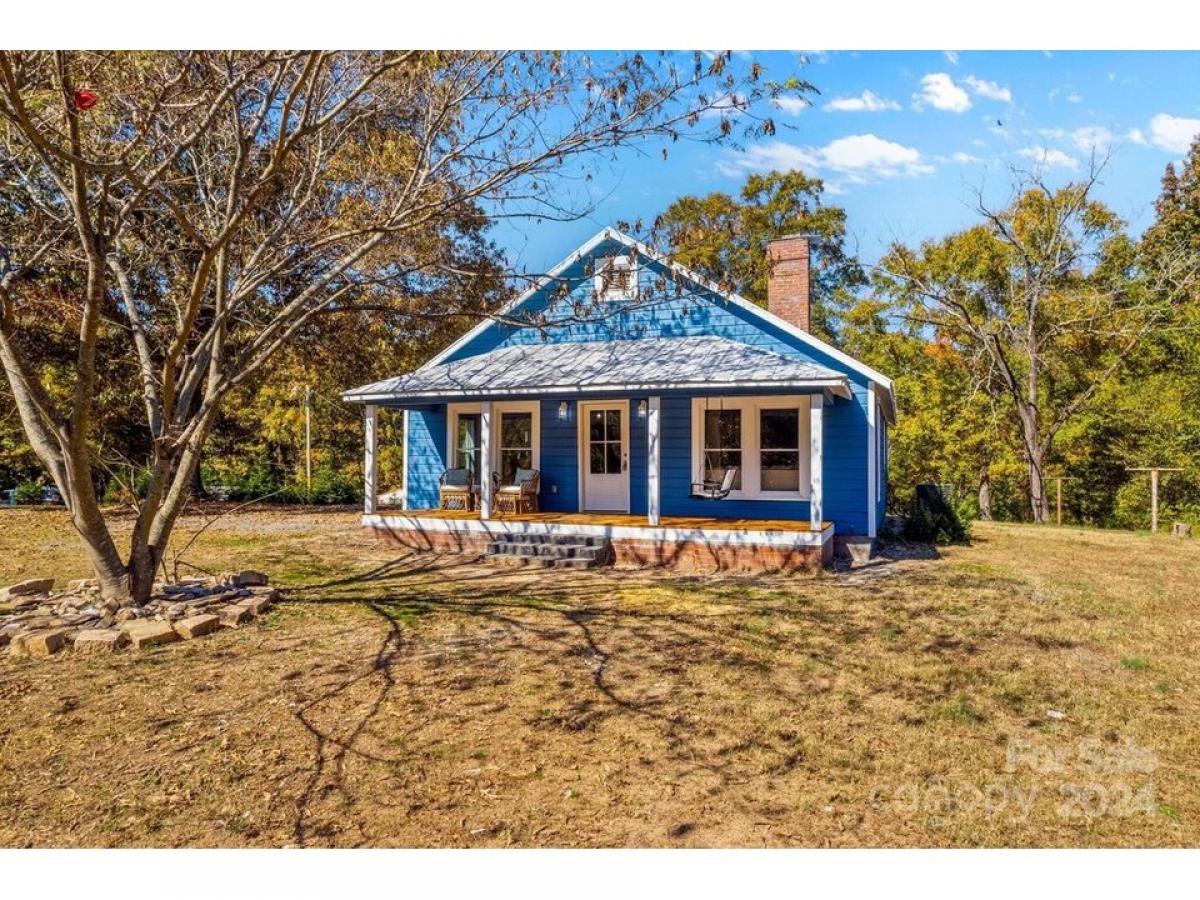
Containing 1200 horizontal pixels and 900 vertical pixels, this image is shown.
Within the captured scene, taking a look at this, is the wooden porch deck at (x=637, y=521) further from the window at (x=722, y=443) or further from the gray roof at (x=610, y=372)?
the gray roof at (x=610, y=372)

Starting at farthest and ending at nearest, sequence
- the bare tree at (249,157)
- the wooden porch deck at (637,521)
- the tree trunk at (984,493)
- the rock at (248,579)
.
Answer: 1. the tree trunk at (984,493)
2. the wooden porch deck at (637,521)
3. the rock at (248,579)
4. the bare tree at (249,157)

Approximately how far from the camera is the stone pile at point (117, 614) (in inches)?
211

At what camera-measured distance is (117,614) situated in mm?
6008

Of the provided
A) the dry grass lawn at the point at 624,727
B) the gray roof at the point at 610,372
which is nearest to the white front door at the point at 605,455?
the gray roof at the point at 610,372

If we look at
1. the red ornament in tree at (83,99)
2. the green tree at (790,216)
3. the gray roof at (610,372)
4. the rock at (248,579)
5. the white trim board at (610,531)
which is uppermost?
the green tree at (790,216)

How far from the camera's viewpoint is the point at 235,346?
53.5 ft

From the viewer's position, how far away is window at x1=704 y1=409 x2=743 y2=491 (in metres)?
10.9

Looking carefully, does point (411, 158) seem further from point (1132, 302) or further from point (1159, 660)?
point (1132, 302)

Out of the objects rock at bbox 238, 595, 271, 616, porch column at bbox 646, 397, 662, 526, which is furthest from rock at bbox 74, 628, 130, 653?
porch column at bbox 646, 397, 662, 526

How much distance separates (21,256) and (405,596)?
6481 millimetres

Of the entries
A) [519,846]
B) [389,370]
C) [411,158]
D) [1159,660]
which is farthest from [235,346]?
[1159,660]

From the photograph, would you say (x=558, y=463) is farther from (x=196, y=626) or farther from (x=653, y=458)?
(x=196, y=626)

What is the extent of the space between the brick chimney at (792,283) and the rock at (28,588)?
10.5 meters

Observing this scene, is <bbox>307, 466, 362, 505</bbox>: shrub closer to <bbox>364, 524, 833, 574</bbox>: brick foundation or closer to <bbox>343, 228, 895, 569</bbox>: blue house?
<bbox>343, 228, 895, 569</bbox>: blue house
